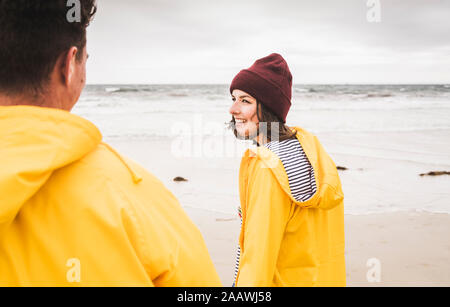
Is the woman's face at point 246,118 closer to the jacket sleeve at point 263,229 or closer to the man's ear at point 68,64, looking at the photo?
the jacket sleeve at point 263,229

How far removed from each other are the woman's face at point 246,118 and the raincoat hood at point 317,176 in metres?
0.36

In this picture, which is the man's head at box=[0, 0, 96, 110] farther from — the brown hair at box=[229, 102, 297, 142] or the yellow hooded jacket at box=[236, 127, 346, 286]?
the brown hair at box=[229, 102, 297, 142]

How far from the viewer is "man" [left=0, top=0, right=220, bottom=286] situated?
757 millimetres

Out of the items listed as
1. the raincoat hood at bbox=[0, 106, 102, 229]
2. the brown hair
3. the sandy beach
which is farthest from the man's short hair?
the sandy beach

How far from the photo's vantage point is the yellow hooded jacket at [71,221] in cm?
75

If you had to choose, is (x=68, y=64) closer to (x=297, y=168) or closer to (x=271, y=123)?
(x=297, y=168)

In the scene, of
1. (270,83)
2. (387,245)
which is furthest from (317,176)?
(387,245)

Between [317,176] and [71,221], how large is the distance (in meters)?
1.37

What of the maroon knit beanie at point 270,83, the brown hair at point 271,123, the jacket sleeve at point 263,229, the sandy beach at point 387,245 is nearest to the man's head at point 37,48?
the jacket sleeve at point 263,229

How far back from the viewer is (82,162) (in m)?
0.82

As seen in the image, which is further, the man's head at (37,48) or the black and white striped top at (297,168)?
the black and white striped top at (297,168)

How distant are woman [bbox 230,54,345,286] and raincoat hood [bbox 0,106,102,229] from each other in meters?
1.07
